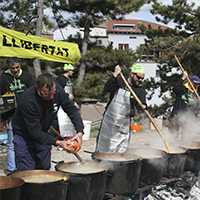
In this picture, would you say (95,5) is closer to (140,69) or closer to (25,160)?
(140,69)

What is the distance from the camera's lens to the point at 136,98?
13.1ft

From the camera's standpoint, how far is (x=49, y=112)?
287cm

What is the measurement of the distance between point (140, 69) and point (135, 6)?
643cm

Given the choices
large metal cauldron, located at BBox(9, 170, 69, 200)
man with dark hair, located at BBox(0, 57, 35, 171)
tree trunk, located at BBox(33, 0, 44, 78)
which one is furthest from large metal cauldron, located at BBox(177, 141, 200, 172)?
tree trunk, located at BBox(33, 0, 44, 78)

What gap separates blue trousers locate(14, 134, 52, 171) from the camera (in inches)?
113

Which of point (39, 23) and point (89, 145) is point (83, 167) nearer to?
point (89, 145)

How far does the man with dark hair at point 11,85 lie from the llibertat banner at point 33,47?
5.71ft

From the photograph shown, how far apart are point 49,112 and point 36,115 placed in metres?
0.20

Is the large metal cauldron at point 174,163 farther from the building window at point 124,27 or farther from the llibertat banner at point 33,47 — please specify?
the building window at point 124,27

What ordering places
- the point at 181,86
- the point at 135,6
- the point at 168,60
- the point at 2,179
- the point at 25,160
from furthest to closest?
the point at 168,60 < the point at 135,6 < the point at 181,86 < the point at 25,160 < the point at 2,179

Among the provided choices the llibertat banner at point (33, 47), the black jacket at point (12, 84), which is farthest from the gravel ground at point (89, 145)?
the llibertat banner at point (33, 47)

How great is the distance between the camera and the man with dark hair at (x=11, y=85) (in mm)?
3730

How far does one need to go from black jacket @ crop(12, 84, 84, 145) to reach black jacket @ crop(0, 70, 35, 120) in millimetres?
997

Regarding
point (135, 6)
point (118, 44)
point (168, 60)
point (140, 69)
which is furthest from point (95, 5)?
point (118, 44)
